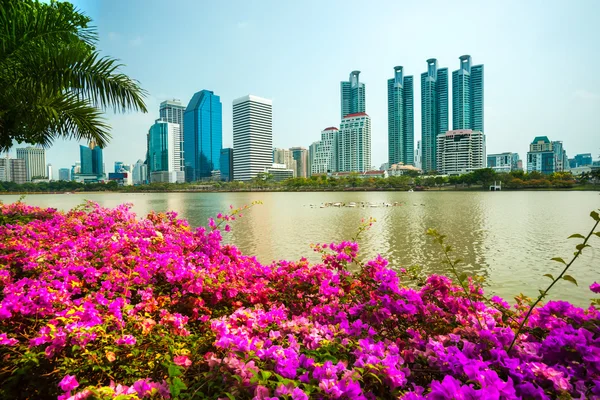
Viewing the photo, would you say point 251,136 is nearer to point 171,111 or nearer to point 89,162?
point 171,111

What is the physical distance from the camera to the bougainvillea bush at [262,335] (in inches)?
52.9

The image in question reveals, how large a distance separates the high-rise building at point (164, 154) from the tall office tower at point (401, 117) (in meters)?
92.5

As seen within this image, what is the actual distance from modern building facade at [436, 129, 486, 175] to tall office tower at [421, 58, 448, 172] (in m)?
25.3

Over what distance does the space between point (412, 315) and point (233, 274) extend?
167 cm

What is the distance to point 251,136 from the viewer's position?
124 meters

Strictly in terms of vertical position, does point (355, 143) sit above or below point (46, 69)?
above

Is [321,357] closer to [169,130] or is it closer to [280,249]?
[280,249]

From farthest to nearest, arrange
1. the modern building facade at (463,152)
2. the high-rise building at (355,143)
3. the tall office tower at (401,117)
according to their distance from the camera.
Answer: the tall office tower at (401,117), the high-rise building at (355,143), the modern building facade at (463,152)

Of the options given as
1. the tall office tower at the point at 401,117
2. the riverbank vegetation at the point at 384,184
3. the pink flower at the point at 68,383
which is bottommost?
the pink flower at the point at 68,383

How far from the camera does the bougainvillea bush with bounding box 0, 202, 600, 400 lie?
134cm

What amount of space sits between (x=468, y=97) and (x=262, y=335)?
144 metres

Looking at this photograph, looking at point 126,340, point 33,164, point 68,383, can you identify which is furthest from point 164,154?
point 68,383

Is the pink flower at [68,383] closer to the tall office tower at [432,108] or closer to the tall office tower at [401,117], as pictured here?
the tall office tower at [432,108]

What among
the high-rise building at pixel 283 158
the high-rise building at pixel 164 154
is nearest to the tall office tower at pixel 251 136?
the high-rise building at pixel 164 154
